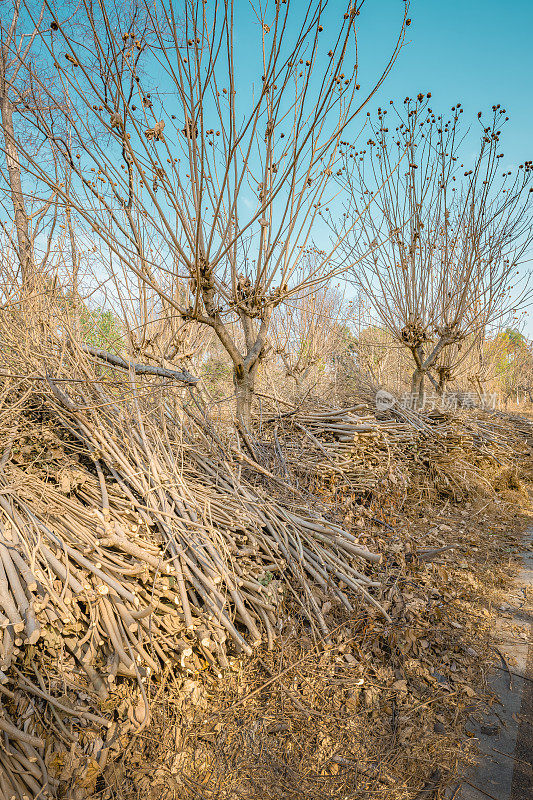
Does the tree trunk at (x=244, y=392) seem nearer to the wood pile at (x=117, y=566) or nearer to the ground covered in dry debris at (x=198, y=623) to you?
the ground covered in dry debris at (x=198, y=623)

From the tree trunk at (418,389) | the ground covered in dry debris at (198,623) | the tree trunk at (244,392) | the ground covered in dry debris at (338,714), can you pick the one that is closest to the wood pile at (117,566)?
the ground covered in dry debris at (198,623)

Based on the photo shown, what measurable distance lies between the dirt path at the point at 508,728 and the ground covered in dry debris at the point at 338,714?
2.6 inches

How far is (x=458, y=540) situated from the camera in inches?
167

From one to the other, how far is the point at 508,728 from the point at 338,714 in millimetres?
936

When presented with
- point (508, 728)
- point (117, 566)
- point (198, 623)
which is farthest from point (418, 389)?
point (117, 566)

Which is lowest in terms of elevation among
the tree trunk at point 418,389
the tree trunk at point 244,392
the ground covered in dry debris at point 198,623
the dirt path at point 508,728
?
the dirt path at point 508,728

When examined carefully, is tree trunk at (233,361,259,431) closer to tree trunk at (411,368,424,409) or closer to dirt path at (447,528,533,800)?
dirt path at (447,528,533,800)

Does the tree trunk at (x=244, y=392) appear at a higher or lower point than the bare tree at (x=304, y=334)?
lower

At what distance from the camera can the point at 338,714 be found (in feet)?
6.75

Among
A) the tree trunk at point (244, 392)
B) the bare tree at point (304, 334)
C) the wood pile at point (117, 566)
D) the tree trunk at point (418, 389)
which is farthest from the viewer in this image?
the bare tree at point (304, 334)

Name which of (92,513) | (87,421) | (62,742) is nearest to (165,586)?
(92,513)

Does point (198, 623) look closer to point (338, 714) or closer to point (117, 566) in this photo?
point (117, 566)

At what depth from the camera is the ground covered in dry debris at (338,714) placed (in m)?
1.72

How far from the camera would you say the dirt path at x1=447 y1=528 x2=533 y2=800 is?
183 cm
